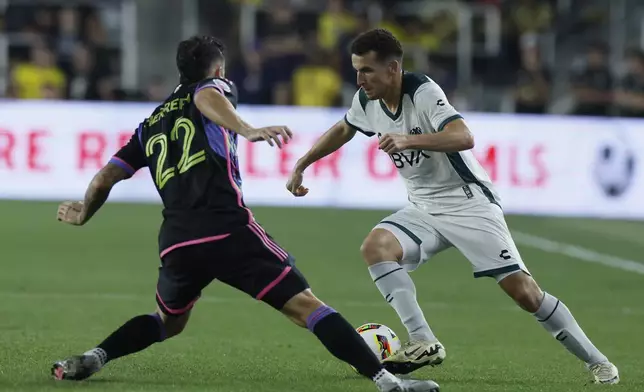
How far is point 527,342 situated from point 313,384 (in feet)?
8.50

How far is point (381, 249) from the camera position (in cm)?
709

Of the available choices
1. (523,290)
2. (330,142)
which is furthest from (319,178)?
(523,290)

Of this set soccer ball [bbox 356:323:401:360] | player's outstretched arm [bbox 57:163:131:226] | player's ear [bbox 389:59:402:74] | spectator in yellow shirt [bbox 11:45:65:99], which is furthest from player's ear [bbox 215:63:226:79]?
spectator in yellow shirt [bbox 11:45:65:99]

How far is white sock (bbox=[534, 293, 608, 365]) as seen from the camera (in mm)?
7055

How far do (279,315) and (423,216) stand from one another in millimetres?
2780

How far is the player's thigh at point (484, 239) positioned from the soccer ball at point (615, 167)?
1078cm

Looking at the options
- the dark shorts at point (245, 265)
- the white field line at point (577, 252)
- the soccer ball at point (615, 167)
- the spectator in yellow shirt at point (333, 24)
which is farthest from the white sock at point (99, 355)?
the spectator in yellow shirt at point (333, 24)

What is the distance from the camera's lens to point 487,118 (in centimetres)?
1789

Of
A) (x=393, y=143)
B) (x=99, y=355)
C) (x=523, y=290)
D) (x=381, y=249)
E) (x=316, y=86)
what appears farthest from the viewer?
(x=316, y=86)

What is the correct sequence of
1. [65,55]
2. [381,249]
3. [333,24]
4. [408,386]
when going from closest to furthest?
1. [408,386]
2. [381,249]
3. [65,55]
4. [333,24]

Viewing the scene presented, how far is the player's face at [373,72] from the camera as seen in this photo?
6832mm

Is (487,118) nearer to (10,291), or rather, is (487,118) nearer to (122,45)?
(122,45)

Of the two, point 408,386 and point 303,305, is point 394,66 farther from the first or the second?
point 408,386

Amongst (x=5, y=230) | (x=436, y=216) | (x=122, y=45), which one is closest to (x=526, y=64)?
(x=122, y=45)
